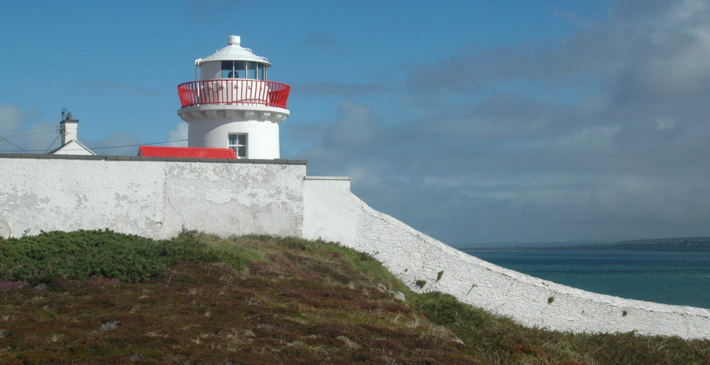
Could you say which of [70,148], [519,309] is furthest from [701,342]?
[70,148]

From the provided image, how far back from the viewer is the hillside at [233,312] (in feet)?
28.7

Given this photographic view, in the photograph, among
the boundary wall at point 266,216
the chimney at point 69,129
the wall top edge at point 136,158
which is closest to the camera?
the wall top edge at point 136,158

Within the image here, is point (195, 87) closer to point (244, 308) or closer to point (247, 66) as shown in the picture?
point (247, 66)

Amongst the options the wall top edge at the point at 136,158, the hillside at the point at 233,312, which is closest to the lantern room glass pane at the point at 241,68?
the wall top edge at the point at 136,158

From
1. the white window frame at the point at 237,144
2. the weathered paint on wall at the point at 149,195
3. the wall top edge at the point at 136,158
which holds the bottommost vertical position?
the weathered paint on wall at the point at 149,195

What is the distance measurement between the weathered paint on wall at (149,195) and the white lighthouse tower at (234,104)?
271cm

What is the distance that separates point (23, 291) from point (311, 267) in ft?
21.1

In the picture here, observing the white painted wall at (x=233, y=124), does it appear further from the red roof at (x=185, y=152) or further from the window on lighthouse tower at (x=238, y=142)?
the red roof at (x=185, y=152)

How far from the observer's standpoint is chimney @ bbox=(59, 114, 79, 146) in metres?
25.9

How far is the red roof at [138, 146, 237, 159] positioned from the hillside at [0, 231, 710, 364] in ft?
10.6

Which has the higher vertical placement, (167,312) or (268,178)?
(268,178)

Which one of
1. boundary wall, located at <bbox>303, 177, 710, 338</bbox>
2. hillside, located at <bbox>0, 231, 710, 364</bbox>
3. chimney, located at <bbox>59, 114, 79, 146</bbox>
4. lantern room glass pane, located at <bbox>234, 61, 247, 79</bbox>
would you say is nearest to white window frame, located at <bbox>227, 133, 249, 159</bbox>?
lantern room glass pane, located at <bbox>234, 61, 247, 79</bbox>

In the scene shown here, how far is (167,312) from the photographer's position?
1032cm

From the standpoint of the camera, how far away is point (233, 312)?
10.6 meters
